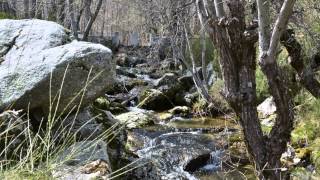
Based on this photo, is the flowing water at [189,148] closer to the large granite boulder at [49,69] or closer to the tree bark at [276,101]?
the large granite boulder at [49,69]

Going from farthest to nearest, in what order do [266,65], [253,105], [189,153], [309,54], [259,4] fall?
1. [189,153]
2. [309,54]
3. [253,105]
4. [266,65]
5. [259,4]

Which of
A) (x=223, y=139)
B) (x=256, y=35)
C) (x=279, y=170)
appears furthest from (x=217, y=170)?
(x=256, y=35)

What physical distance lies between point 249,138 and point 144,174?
2.62 metres

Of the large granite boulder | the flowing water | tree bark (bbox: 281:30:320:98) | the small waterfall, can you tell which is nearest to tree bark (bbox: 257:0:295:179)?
tree bark (bbox: 281:30:320:98)

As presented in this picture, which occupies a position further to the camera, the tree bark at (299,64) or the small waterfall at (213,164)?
the small waterfall at (213,164)

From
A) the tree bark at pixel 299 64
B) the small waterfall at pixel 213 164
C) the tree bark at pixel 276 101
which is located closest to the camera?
the tree bark at pixel 276 101

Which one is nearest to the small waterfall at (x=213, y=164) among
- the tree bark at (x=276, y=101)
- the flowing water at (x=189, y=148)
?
the flowing water at (x=189, y=148)

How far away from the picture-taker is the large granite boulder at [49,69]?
5.05 meters

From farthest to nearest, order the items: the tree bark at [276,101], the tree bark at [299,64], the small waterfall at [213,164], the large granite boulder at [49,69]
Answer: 1. the small waterfall at [213,164]
2. the large granite boulder at [49,69]
3. the tree bark at [299,64]
4. the tree bark at [276,101]

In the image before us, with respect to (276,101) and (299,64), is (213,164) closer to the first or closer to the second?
(299,64)

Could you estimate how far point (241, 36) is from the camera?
11.5ft

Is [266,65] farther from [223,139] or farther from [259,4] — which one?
[223,139]

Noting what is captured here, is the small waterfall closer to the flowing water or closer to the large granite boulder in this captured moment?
the flowing water

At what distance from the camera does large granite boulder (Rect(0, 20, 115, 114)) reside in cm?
505
